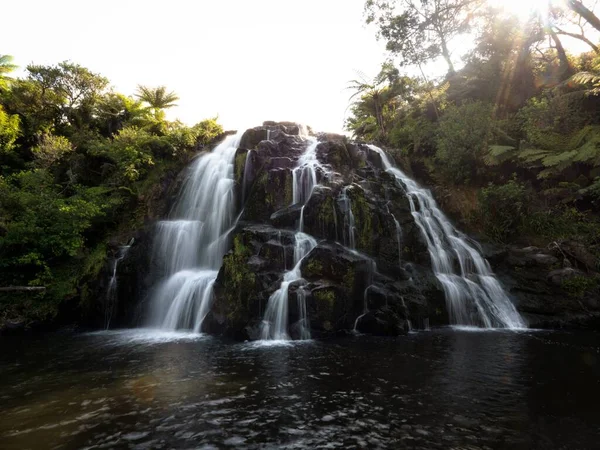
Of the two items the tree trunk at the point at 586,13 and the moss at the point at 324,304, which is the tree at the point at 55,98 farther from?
the tree trunk at the point at 586,13

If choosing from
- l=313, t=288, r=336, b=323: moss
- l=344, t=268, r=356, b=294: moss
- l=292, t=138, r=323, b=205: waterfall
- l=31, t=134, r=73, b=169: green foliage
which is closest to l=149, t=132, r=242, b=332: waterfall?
l=292, t=138, r=323, b=205: waterfall

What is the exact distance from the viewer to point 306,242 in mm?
12500

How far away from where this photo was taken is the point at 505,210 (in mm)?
15438

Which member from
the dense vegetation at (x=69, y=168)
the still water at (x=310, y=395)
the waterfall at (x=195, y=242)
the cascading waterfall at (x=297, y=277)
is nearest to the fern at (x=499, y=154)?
the cascading waterfall at (x=297, y=277)

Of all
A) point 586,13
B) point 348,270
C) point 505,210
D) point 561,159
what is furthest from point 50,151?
point 586,13

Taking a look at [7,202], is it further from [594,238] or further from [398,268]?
[594,238]

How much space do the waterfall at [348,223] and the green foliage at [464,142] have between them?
24.2 ft

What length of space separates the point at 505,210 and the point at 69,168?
78.5 feet

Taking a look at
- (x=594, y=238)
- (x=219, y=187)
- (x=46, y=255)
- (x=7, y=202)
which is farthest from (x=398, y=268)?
(x=7, y=202)

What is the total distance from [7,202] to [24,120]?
1092 centimetres

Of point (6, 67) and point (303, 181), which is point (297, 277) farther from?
point (6, 67)

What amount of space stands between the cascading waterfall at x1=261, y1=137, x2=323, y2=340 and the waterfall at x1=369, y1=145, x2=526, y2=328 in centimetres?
479

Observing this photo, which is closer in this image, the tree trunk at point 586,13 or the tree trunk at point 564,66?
the tree trunk at point 586,13

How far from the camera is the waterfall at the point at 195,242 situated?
1240 centimetres
